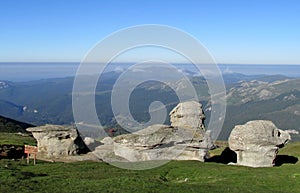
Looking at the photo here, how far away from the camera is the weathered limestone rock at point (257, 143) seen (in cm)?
5641

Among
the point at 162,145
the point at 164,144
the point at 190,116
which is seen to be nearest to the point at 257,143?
the point at 164,144

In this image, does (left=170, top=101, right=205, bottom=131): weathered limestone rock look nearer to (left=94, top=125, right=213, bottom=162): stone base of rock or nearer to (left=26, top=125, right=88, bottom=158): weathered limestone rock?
(left=94, top=125, right=213, bottom=162): stone base of rock

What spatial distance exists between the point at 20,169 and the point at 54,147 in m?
15.0

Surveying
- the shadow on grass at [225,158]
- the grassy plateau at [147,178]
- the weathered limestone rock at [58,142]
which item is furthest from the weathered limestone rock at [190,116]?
the weathered limestone rock at [58,142]

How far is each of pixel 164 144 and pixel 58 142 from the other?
60.2ft

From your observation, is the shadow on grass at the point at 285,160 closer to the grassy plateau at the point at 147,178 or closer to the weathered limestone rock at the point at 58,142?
the grassy plateau at the point at 147,178

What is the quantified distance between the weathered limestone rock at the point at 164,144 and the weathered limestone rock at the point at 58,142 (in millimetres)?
7775

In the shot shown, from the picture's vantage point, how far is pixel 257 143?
56.5m

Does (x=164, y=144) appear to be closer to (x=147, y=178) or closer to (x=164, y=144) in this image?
(x=164, y=144)

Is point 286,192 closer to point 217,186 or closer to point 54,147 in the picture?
point 217,186

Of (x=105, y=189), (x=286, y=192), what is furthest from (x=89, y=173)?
(x=286, y=192)

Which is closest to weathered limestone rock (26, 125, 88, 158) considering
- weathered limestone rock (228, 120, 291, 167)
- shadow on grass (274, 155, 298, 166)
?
weathered limestone rock (228, 120, 291, 167)

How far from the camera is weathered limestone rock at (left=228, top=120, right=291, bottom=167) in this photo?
56.4 m

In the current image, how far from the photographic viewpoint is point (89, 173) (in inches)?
1873
